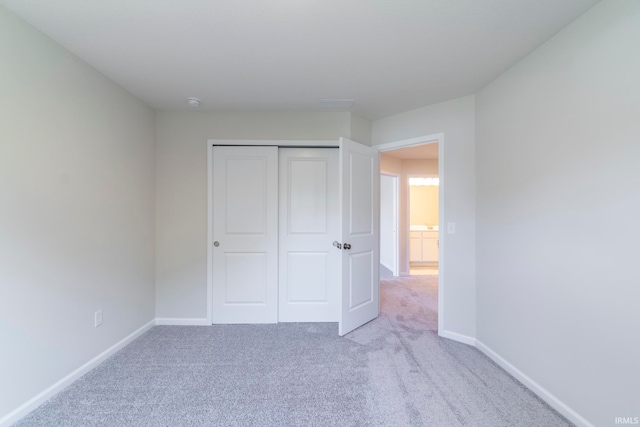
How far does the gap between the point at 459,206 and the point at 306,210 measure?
1.58 m

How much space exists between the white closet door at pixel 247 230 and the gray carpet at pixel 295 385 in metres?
0.36

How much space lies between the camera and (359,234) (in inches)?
109

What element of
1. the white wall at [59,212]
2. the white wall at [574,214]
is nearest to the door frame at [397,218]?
the white wall at [574,214]

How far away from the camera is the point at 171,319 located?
2811 millimetres

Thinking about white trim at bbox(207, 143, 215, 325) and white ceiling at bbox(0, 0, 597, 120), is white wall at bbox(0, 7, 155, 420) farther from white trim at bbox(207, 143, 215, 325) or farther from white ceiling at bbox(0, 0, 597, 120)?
white trim at bbox(207, 143, 215, 325)

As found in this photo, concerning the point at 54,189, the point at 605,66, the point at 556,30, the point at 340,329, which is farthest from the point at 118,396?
the point at 556,30

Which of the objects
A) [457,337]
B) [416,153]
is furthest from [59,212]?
[416,153]

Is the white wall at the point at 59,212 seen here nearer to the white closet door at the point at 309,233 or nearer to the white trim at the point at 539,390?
the white closet door at the point at 309,233

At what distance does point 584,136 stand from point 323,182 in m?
2.10

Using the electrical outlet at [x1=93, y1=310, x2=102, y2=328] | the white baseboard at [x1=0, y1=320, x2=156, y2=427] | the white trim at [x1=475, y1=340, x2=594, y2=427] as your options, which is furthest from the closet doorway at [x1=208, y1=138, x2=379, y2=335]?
the white trim at [x1=475, y1=340, x2=594, y2=427]

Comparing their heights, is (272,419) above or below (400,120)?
below

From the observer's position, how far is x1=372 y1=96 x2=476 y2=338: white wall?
2.44 meters

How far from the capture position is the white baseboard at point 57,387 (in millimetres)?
1478

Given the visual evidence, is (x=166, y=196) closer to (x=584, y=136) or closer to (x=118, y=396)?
(x=118, y=396)
